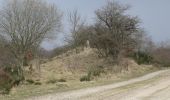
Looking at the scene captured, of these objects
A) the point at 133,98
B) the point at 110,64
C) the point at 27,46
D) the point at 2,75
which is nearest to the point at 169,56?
the point at 110,64

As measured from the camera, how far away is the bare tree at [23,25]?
35781mm

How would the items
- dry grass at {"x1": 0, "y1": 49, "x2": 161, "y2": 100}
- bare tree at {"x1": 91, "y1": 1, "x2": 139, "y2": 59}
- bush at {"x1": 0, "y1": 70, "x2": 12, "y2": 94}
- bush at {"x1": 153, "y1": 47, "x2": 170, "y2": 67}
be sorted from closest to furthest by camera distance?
bush at {"x1": 0, "y1": 70, "x2": 12, "y2": 94}
dry grass at {"x1": 0, "y1": 49, "x2": 161, "y2": 100}
bare tree at {"x1": 91, "y1": 1, "x2": 139, "y2": 59}
bush at {"x1": 153, "y1": 47, "x2": 170, "y2": 67}

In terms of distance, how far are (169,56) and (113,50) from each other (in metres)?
20.3

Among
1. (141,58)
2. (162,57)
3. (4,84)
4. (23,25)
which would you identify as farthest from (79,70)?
(162,57)

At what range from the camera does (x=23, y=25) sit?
35875mm

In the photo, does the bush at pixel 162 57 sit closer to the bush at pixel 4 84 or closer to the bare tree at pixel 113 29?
the bare tree at pixel 113 29

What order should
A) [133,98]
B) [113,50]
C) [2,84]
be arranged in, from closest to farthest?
[133,98]
[2,84]
[113,50]

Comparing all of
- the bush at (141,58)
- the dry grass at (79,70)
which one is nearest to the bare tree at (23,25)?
the dry grass at (79,70)

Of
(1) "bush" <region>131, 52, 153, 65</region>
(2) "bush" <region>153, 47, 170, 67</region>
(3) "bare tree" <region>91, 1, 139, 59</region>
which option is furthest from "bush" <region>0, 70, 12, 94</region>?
(2) "bush" <region>153, 47, 170, 67</region>

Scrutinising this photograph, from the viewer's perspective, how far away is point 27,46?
37.0 m

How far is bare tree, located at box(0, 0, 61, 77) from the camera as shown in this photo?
3578 cm

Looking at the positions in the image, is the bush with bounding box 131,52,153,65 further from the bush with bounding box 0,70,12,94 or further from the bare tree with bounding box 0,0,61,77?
the bush with bounding box 0,70,12,94

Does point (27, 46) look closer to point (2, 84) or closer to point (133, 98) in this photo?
point (2, 84)

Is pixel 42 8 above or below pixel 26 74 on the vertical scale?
above
